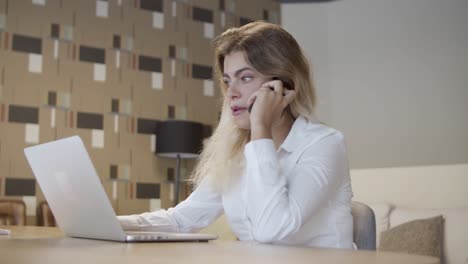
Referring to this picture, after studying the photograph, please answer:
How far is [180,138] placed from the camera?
450cm

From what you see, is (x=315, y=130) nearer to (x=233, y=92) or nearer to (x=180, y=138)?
(x=233, y=92)

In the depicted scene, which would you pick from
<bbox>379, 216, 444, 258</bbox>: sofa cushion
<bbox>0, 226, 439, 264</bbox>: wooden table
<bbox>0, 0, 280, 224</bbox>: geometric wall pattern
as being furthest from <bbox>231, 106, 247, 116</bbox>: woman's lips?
<bbox>0, 0, 280, 224</bbox>: geometric wall pattern

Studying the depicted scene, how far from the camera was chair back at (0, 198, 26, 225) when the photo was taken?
403 cm

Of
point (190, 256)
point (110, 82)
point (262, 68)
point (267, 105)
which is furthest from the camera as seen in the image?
point (110, 82)

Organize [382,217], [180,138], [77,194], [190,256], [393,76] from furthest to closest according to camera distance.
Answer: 1. [393,76]
2. [180,138]
3. [382,217]
4. [77,194]
5. [190,256]

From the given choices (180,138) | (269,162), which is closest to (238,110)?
(269,162)

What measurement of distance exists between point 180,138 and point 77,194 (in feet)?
10.6

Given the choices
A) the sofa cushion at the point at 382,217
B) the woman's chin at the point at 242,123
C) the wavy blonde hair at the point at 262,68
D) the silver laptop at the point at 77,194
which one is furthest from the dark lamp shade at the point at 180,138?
the silver laptop at the point at 77,194

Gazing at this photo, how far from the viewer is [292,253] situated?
93 centimetres

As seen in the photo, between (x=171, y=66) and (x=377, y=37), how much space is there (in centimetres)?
181

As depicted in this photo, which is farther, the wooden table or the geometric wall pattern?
the geometric wall pattern

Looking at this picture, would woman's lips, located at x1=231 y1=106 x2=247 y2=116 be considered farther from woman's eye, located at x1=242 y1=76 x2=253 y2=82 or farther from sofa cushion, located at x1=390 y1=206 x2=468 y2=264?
sofa cushion, located at x1=390 y1=206 x2=468 y2=264

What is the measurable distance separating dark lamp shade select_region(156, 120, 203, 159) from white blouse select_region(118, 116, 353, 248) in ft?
8.48

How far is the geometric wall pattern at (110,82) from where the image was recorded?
14.3 ft
